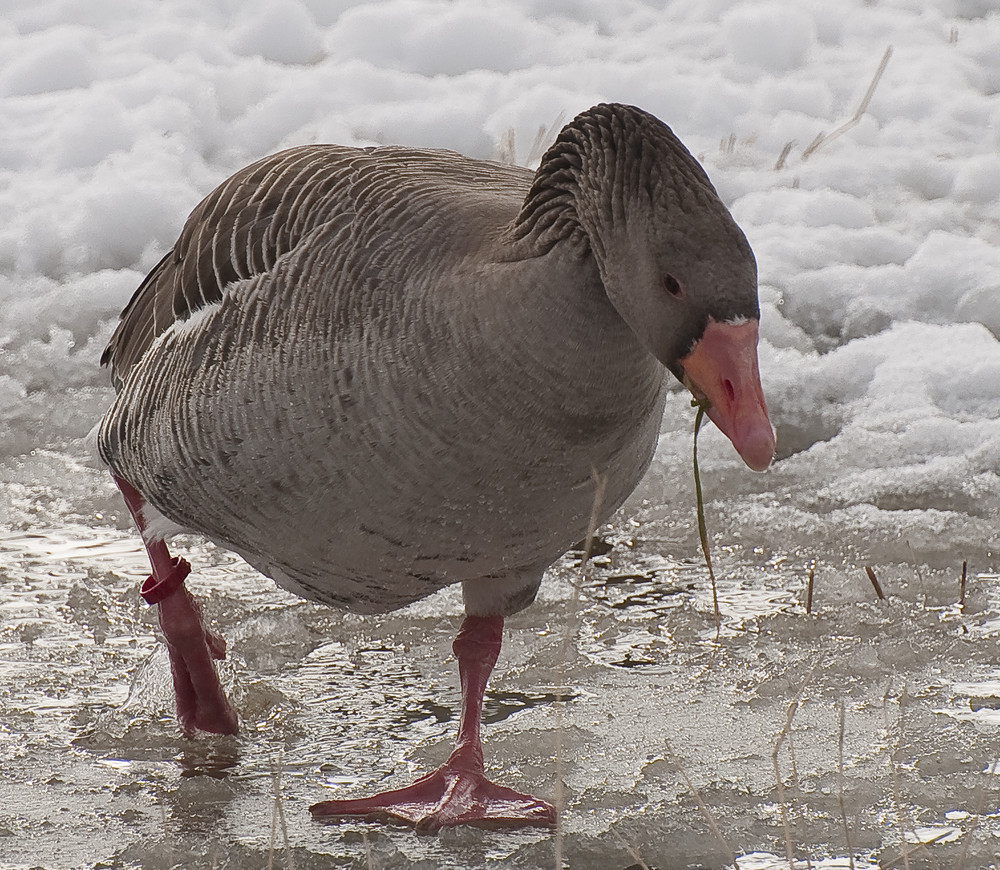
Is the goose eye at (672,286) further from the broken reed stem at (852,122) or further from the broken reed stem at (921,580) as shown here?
the broken reed stem at (852,122)

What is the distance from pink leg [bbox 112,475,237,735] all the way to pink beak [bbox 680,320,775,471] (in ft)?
6.54

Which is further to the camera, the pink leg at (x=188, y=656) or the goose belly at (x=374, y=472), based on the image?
the pink leg at (x=188, y=656)

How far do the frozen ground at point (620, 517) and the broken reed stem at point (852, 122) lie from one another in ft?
0.17

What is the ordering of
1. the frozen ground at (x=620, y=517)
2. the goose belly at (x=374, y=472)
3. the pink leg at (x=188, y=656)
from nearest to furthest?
1. the goose belly at (x=374, y=472)
2. the frozen ground at (x=620, y=517)
3. the pink leg at (x=188, y=656)

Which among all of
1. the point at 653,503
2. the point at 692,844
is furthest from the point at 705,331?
the point at 653,503

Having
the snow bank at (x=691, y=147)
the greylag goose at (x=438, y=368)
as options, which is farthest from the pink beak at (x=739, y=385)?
the snow bank at (x=691, y=147)

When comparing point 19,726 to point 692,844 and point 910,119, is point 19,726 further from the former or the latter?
point 910,119

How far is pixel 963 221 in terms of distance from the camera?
7961mm

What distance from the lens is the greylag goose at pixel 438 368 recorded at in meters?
2.77

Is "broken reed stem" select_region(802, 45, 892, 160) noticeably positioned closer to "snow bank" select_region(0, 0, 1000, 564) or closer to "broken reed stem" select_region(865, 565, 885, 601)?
"snow bank" select_region(0, 0, 1000, 564)

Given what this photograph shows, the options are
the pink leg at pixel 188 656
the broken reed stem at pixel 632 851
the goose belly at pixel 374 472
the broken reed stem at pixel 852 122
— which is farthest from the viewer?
the broken reed stem at pixel 852 122

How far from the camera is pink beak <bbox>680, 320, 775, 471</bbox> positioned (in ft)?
8.66

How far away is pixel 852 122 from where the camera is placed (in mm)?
8805

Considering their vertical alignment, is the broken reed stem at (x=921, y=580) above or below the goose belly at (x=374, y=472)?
below
